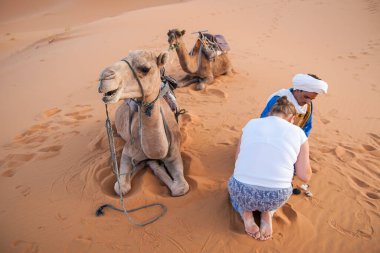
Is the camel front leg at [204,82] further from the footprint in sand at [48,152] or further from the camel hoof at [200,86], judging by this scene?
the footprint in sand at [48,152]

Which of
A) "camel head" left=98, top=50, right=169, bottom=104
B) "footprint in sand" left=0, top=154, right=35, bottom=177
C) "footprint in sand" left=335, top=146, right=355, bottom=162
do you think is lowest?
"footprint in sand" left=335, top=146, right=355, bottom=162

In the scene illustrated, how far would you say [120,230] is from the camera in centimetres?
301

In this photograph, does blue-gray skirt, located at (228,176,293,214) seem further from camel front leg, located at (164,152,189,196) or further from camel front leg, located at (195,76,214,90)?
camel front leg, located at (195,76,214,90)

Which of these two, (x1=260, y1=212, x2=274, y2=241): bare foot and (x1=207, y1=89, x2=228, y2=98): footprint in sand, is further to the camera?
(x1=207, y1=89, x2=228, y2=98): footprint in sand

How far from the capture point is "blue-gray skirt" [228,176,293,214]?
103 inches

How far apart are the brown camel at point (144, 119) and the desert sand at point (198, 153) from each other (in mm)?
178

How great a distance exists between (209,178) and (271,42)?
25.9ft

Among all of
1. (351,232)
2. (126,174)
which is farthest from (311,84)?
(126,174)

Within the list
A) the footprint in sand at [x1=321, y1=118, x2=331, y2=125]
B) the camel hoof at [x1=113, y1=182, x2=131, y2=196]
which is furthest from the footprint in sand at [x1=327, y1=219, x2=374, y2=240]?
the footprint in sand at [x1=321, y1=118, x2=331, y2=125]

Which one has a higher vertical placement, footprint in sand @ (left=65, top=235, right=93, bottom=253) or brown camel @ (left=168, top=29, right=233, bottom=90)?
brown camel @ (left=168, top=29, right=233, bottom=90)

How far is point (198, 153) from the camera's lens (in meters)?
→ 4.21

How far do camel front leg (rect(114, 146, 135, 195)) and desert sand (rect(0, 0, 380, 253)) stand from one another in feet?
0.33

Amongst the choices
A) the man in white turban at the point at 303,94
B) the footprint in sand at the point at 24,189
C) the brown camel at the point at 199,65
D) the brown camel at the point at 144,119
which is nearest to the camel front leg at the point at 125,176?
the brown camel at the point at 144,119

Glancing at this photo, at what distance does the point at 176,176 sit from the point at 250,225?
111 cm
